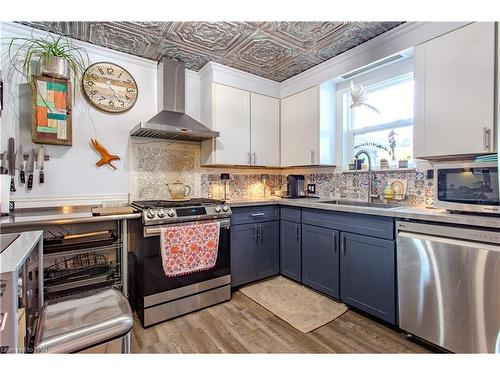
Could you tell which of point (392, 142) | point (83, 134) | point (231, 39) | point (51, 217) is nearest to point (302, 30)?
point (231, 39)

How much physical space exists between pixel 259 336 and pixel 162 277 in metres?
0.90

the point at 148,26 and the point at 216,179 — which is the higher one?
the point at 148,26

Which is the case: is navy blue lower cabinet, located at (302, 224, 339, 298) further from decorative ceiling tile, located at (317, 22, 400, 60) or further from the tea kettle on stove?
decorative ceiling tile, located at (317, 22, 400, 60)

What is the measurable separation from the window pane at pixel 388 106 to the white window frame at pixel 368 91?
5 cm

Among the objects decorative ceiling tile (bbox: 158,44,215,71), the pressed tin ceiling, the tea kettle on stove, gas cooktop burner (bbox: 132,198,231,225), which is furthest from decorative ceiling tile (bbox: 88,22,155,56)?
gas cooktop burner (bbox: 132,198,231,225)

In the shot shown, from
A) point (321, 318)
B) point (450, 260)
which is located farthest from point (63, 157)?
point (450, 260)

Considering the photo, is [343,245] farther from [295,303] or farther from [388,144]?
[388,144]

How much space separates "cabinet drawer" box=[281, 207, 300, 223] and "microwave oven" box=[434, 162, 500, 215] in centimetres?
122

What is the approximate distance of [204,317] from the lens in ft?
6.93

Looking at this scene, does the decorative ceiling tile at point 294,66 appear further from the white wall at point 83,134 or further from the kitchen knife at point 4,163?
the kitchen knife at point 4,163

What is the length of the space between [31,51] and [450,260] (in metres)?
3.52

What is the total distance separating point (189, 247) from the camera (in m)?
2.12

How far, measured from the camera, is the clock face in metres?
2.33

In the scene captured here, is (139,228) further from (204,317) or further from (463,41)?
(463,41)
